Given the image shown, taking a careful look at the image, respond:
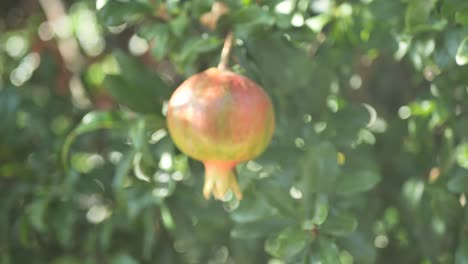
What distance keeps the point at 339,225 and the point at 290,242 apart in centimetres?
7

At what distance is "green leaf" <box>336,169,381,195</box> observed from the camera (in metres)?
1.03

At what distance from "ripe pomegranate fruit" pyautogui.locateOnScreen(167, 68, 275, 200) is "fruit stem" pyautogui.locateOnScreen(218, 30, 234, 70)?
3 centimetres

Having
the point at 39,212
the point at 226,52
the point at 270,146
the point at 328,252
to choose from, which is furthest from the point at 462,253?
the point at 39,212

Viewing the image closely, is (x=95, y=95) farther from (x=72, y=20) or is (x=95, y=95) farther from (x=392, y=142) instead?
(x=392, y=142)

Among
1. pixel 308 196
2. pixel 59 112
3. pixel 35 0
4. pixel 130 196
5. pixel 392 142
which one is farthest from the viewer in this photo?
pixel 35 0

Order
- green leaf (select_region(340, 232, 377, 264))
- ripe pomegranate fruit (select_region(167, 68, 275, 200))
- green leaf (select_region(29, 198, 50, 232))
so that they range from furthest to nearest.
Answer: green leaf (select_region(29, 198, 50, 232)), green leaf (select_region(340, 232, 377, 264)), ripe pomegranate fruit (select_region(167, 68, 275, 200))

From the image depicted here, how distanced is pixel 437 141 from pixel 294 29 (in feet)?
1.12

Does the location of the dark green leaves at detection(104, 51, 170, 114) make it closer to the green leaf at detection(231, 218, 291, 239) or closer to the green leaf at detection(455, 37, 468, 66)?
the green leaf at detection(231, 218, 291, 239)

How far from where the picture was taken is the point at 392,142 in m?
1.29

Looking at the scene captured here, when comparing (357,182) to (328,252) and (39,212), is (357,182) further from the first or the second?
(39,212)

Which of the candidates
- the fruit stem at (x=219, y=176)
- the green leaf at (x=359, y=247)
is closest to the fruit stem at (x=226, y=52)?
the fruit stem at (x=219, y=176)

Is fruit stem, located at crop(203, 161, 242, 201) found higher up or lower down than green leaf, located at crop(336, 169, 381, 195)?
higher up

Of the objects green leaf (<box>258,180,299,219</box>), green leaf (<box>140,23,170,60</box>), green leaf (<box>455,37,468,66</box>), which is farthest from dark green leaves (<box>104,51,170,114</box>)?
green leaf (<box>455,37,468,66</box>)

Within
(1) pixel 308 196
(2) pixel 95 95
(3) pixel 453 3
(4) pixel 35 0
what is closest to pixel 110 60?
(2) pixel 95 95
